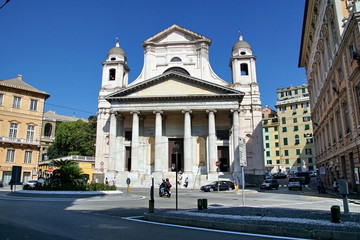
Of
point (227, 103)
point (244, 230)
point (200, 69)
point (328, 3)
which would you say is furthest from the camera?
point (200, 69)

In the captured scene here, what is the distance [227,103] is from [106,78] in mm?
20618

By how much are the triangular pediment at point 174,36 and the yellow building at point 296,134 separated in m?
41.3

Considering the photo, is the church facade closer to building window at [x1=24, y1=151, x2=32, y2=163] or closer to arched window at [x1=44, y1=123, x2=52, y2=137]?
building window at [x1=24, y1=151, x2=32, y2=163]

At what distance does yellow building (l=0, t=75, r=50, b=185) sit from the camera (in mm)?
40094

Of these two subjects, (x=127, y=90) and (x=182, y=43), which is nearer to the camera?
(x=127, y=90)

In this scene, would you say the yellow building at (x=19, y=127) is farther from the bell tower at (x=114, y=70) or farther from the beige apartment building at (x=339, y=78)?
the beige apartment building at (x=339, y=78)

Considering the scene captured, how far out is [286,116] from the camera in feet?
252

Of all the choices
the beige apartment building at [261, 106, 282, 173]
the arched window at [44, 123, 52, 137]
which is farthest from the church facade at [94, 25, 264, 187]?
the beige apartment building at [261, 106, 282, 173]

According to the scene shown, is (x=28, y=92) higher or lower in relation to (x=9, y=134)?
higher

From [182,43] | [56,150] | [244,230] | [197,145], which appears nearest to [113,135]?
[197,145]

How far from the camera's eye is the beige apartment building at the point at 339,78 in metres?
18.8

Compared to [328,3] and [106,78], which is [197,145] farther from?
[328,3]

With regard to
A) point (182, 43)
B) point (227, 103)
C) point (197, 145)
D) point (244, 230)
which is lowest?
point (244, 230)

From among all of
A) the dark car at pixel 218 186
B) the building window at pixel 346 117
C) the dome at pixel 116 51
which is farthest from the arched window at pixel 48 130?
the building window at pixel 346 117
